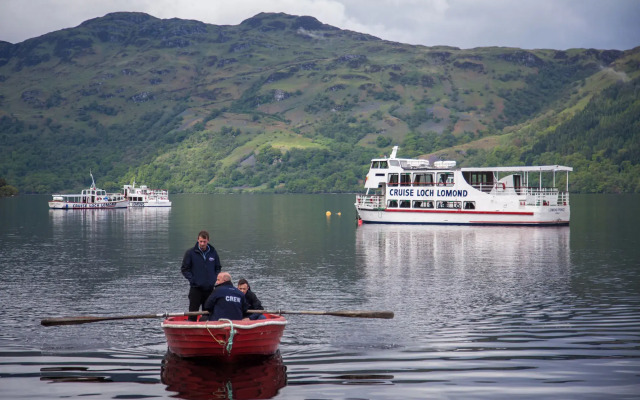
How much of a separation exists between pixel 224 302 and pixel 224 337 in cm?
123

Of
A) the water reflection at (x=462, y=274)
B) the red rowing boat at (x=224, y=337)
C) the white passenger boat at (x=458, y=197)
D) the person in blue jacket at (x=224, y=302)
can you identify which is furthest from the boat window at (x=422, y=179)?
the person in blue jacket at (x=224, y=302)

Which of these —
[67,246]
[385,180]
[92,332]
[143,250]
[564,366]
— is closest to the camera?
[564,366]

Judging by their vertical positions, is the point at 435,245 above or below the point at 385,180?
below

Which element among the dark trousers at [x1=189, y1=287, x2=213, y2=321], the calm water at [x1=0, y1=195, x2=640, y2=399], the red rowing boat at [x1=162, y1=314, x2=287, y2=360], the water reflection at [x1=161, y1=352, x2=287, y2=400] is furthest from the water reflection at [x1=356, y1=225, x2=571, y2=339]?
the dark trousers at [x1=189, y1=287, x2=213, y2=321]

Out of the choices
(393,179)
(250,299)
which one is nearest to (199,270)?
(250,299)

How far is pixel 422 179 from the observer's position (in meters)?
94.2

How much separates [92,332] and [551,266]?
32.5 m

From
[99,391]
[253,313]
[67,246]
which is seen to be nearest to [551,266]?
[253,313]

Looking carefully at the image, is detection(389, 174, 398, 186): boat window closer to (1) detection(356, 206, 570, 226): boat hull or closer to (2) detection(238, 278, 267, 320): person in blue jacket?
(1) detection(356, 206, 570, 226): boat hull

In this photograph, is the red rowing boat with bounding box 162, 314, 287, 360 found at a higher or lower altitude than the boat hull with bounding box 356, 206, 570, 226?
lower

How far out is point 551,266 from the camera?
164 feet

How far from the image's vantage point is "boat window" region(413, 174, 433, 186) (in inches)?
3686

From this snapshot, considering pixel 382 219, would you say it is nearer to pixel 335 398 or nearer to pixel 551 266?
pixel 551 266

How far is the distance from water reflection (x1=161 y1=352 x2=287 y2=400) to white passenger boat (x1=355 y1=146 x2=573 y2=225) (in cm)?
6750
